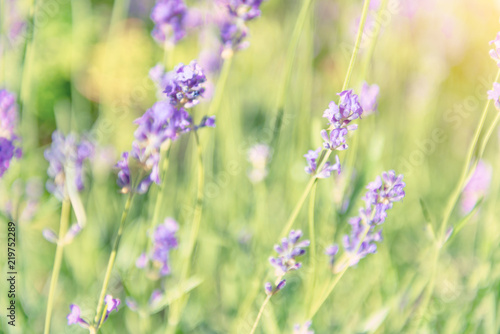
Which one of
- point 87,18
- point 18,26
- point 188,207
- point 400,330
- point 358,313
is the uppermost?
point 87,18

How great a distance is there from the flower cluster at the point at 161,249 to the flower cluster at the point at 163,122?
287 millimetres

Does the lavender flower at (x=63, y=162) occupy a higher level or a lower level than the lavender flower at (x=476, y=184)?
lower

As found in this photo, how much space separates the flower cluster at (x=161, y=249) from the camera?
0.95 m

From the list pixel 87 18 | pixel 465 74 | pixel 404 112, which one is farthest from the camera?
pixel 465 74

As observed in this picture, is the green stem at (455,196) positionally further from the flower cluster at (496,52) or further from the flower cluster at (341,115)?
the flower cluster at (341,115)

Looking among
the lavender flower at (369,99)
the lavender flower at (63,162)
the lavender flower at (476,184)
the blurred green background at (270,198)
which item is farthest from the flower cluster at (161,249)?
the lavender flower at (476,184)

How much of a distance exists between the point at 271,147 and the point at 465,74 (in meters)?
2.37

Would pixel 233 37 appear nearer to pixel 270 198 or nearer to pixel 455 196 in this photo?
pixel 455 196

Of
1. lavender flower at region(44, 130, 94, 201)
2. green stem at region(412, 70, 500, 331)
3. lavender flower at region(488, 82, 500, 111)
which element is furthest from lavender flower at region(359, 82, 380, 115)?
lavender flower at region(44, 130, 94, 201)

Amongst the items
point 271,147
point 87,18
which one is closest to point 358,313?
point 271,147

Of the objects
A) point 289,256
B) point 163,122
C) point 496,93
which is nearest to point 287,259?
point 289,256

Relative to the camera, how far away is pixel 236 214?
57.8 inches

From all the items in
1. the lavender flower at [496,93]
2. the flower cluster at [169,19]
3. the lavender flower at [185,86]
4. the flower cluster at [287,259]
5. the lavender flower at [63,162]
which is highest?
the flower cluster at [169,19]

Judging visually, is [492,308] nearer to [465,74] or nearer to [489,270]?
[489,270]
